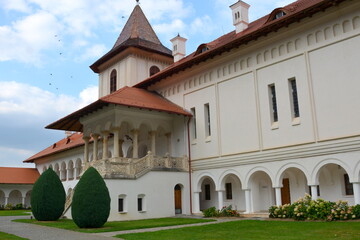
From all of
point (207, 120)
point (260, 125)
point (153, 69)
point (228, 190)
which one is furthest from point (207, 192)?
point (153, 69)

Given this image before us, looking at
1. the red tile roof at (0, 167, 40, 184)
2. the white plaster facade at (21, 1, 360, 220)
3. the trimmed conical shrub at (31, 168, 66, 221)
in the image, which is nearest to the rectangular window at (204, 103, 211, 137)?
the white plaster facade at (21, 1, 360, 220)

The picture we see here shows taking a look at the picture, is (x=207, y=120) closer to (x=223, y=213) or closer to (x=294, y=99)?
(x=223, y=213)

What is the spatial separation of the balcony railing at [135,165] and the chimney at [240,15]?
899cm

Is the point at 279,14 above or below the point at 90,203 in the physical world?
above

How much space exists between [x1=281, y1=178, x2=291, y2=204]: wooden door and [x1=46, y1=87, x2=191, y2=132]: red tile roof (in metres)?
7.24

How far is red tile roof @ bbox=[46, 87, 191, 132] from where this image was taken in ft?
72.4

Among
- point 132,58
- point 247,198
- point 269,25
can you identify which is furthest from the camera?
point 132,58

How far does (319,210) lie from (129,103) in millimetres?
11770

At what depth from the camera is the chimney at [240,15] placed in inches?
953

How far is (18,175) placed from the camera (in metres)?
46.7

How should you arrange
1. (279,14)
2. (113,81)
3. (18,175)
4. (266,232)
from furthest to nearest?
1. (18,175)
2. (113,81)
3. (279,14)
4. (266,232)

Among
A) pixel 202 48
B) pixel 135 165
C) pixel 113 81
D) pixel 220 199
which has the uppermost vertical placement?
pixel 113 81

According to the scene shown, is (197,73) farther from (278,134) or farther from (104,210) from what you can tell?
(104,210)

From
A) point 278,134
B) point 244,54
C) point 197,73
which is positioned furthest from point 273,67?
point 197,73
